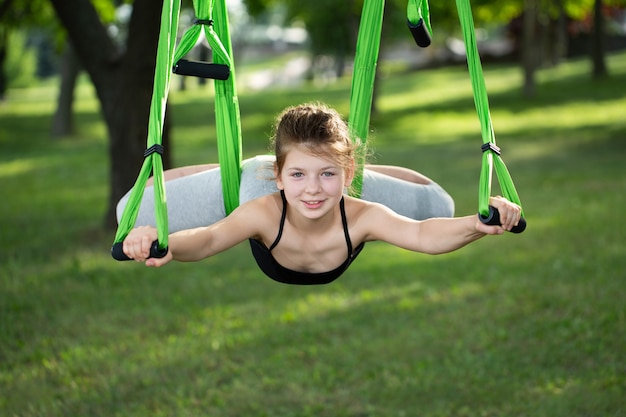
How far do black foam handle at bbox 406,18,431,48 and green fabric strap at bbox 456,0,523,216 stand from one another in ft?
0.42

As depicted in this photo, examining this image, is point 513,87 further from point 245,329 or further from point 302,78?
point 302,78

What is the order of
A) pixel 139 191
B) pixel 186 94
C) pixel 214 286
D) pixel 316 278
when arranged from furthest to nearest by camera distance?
1. pixel 186 94
2. pixel 214 286
3. pixel 316 278
4. pixel 139 191

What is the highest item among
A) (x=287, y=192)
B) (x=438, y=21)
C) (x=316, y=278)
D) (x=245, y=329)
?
(x=438, y=21)

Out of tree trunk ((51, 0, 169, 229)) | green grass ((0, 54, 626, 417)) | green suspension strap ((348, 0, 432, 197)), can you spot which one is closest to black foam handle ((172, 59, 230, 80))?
green suspension strap ((348, 0, 432, 197))

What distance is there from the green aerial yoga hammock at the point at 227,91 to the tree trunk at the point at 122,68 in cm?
545

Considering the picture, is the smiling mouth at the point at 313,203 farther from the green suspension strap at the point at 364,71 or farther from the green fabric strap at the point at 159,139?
the green fabric strap at the point at 159,139

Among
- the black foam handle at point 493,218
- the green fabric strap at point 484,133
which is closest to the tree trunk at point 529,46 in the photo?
the green fabric strap at point 484,133

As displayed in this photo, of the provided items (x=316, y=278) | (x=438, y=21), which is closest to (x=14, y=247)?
(x=316, y=278)

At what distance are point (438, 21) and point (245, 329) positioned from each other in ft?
75.5

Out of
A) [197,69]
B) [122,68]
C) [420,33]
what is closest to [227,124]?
[197,69]

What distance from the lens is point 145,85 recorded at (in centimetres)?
864

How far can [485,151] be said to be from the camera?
8.91ft

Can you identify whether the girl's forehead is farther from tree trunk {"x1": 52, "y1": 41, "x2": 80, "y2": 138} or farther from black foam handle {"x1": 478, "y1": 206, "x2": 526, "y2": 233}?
tree trunk {"x1": 52, "y1": 41, "x2": 80, "y2": 138}

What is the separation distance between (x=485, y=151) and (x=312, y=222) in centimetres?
66
